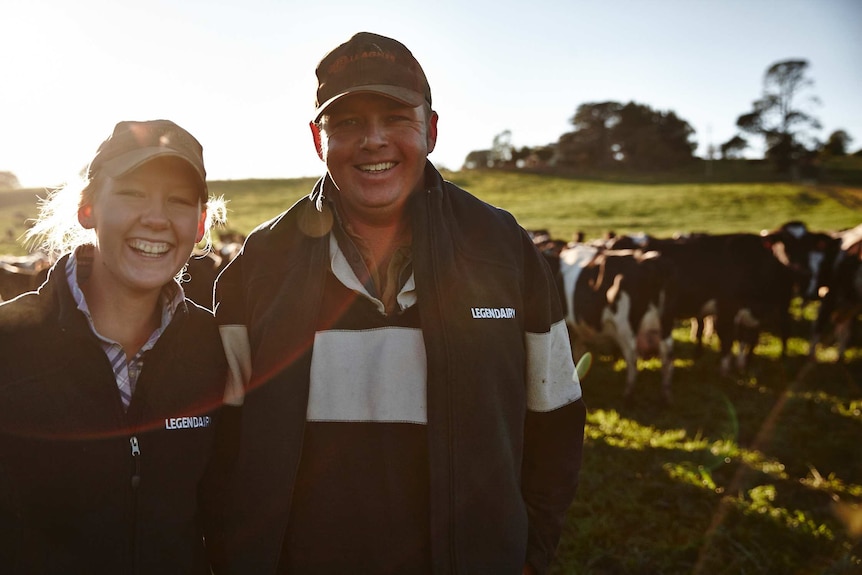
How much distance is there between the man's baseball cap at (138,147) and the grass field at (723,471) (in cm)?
400

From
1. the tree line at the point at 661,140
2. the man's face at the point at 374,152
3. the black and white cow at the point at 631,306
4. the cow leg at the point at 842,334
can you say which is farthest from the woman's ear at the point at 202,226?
the tree line at the point at 661,140

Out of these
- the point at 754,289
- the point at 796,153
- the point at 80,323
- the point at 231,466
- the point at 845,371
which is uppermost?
the point at 796,153

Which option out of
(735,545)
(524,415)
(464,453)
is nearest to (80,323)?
(464,453)

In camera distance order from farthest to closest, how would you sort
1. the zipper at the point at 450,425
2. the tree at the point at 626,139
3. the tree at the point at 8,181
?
1. the tree at the point at 626,139
2. the tree at the point at 8,181
3. the zipper at the point at 450,425

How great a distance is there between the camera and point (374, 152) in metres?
2.09

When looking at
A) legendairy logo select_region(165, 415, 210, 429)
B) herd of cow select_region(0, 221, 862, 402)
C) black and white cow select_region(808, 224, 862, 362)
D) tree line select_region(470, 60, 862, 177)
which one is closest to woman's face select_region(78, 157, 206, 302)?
legendairy logo select_region(165, 415, 210, 429)

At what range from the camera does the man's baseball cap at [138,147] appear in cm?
191

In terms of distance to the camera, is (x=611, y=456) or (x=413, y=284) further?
(x=611, y=456)

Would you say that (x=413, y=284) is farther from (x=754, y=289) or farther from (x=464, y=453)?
(x=754, y=289)

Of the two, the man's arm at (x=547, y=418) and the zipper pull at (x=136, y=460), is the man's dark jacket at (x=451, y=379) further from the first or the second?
the zipper pull at (x=136, y=460)

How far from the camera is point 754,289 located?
10.7 metres

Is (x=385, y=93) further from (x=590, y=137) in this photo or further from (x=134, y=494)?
(x=590, y=137)

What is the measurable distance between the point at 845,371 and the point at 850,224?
2593 centimetres

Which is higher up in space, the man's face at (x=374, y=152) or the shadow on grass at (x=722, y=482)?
the man's face at (x=374, y=152)
